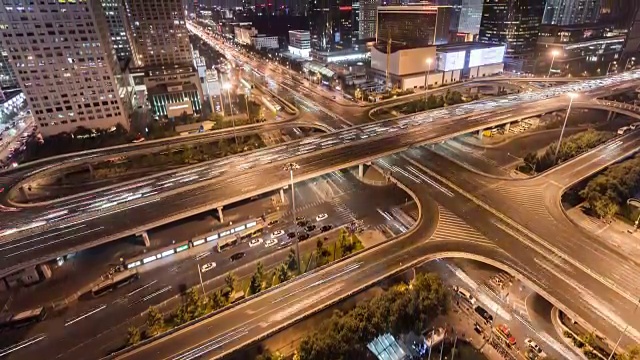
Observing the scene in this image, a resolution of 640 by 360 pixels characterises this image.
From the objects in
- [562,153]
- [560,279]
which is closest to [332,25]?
[562,153]

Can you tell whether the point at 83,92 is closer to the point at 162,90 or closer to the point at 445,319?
the point at 162,90

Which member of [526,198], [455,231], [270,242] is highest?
[526,198]

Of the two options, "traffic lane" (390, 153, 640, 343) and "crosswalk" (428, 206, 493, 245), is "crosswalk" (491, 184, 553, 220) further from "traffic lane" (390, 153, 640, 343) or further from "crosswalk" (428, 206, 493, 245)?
"crosswalk" (428, 206, 493, 245)

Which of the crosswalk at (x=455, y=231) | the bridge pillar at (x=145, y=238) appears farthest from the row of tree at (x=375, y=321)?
the bridge pillar at (x=145, y=238)

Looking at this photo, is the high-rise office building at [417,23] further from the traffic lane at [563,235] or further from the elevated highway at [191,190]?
the traffic lane at [563,235]

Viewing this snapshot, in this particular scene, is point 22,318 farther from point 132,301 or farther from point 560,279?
point 560,279

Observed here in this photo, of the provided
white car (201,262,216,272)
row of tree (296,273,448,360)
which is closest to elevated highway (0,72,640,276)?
white car (201,262,216,272)

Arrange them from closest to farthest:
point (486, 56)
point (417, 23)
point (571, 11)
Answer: point (486, 56) → point (417, 23) → point (571, 11)

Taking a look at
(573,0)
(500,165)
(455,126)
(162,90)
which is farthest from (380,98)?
(573,0)
